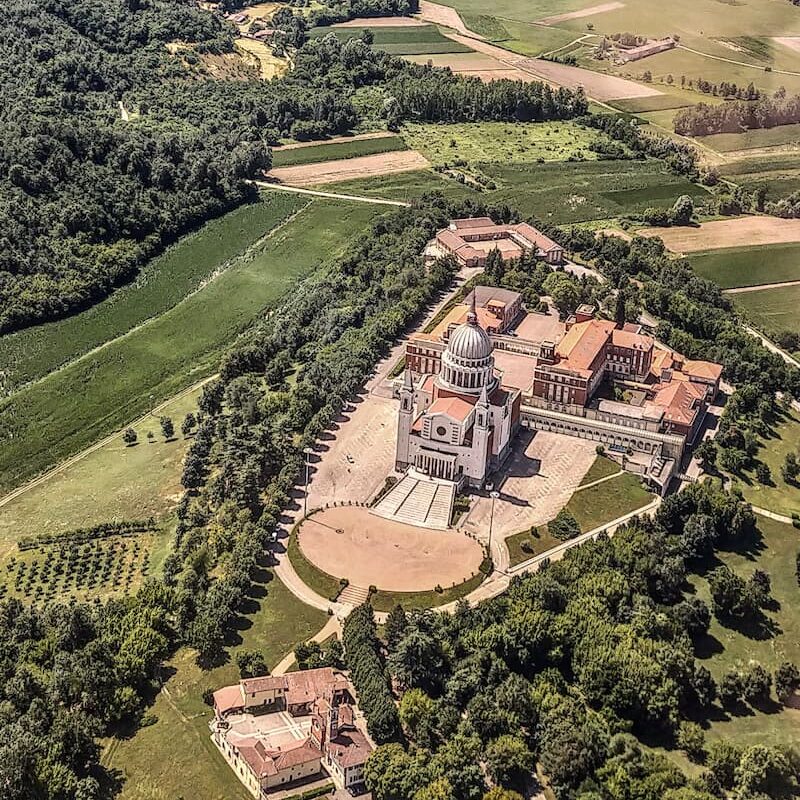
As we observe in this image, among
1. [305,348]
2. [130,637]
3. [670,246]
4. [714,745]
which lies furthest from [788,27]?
[130,637]

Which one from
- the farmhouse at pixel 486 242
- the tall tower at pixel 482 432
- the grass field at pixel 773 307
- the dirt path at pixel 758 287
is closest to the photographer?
the tall tower at pixel 482 432

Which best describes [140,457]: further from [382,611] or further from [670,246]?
[670,246]

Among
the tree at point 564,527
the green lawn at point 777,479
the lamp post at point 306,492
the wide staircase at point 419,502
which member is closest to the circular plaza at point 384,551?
the wide staircase at point 419,502

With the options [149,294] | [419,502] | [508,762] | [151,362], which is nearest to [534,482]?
[419,502]

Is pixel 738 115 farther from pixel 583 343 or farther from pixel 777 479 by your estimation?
pixel 777 479

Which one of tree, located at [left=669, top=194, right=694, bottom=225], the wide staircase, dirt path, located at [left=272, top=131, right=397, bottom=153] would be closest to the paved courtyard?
the wide staircase

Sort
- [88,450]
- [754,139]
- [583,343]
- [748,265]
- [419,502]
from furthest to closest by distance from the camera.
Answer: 1. [754,139]
2. [748,265]
3. [583,343]
4. [88,450]
5. [419,502]

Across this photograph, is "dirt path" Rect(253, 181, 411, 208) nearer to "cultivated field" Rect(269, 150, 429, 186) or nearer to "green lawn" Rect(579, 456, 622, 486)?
"cultivated field" Rect(269, 150, 429, 186)

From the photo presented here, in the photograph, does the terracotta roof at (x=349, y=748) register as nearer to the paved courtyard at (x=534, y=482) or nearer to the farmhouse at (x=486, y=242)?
the paved courtyard at (x=534, y=482)
